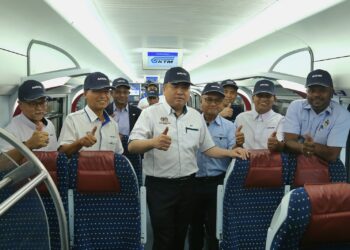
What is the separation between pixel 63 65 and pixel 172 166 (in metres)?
4.42

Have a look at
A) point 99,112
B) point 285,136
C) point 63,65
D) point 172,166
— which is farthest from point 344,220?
point 63,65

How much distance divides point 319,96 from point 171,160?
5.03 feet

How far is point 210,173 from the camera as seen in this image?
351 centimetres

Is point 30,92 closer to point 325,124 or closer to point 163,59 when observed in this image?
point 325,124

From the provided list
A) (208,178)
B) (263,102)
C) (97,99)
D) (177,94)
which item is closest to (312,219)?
(177,94)

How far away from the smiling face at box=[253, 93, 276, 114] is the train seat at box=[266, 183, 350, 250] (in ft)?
8.09

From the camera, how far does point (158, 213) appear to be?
3027mm

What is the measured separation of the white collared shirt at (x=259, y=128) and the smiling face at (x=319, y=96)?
19.6 inches

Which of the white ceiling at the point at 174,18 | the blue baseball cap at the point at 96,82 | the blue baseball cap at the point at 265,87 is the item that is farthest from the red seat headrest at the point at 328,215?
the white ceiling at the point at 174,18

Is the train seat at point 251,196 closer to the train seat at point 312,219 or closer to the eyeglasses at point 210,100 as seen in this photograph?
the eyeglasses at point 210,100

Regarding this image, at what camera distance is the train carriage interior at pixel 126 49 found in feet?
7.13

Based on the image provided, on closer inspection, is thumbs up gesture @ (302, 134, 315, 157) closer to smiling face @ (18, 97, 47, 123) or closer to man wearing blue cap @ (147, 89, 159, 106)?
smiling face @ (18, 97, 47, 123)

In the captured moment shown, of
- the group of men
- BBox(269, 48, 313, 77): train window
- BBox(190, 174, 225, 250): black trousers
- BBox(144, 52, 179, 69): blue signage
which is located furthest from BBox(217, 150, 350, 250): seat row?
BBox(144, 52, 179, 69): blue signage

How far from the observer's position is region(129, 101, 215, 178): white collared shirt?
3047 mm
